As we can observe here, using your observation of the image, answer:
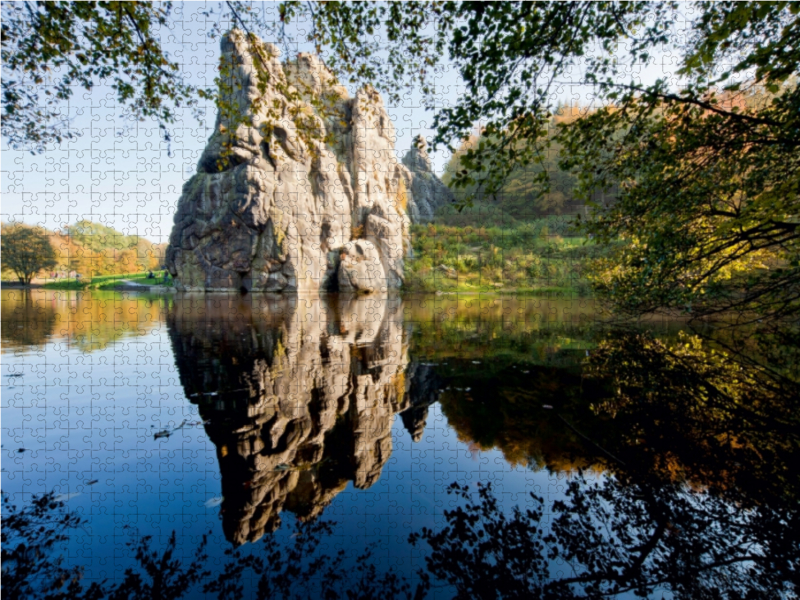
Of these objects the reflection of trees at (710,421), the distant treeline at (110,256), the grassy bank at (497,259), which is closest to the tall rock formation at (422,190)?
the grassy bank at (497,259)

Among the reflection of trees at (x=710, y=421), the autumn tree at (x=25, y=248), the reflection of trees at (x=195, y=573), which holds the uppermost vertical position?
the autumn tree at (x=25, y=248)

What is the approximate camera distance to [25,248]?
25.4 m

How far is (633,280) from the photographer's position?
6.03 m

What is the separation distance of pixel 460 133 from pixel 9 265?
40.8m

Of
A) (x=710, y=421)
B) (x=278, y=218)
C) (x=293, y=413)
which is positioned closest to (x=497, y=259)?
(x=278, y=218)

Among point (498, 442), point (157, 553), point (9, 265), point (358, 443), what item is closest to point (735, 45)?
point (498, 442)

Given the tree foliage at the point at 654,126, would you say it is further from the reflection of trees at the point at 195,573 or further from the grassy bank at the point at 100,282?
the grassy bank at the point at 100,282

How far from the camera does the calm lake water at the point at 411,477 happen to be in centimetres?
233

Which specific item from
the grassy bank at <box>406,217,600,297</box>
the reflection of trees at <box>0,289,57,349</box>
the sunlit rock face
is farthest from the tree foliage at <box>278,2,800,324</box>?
the sunlit rock face

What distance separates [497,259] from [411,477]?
46.1 m

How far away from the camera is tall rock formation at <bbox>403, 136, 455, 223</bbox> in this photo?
201 feet

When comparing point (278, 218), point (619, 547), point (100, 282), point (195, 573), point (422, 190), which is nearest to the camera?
point (195, 573)

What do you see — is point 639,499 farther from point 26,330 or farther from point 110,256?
point 110,256

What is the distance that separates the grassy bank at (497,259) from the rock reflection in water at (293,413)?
106ft
